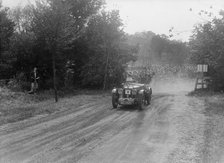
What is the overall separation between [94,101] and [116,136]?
11.3 m

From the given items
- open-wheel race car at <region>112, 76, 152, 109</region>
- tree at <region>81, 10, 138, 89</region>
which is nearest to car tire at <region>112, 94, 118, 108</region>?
open-wheel race car at <region>112, 76, 152, 109</region>

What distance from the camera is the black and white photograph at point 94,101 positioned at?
11469 millimetres

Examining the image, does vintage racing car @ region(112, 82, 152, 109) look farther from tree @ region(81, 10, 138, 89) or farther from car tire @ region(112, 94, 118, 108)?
tree @ region(81, 10, 138, 89)

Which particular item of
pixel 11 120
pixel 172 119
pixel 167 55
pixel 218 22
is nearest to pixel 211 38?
pixel 218 22

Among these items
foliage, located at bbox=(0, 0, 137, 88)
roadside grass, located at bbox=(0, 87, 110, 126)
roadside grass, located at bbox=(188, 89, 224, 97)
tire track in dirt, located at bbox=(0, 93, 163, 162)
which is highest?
foliage, located at bbox=(0, 0, 137, 88)

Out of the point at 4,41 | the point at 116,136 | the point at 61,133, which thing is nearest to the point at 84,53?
the point at 4,41

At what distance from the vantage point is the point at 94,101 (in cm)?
2456

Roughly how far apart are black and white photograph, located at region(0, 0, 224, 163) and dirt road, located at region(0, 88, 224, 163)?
31 millimetres

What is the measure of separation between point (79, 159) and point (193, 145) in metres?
4.05

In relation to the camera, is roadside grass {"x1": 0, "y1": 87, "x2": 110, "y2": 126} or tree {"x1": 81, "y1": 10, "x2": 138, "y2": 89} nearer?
roadside grass {"x1": 0, "y1": 87, "x2": 110, "y2": 126}

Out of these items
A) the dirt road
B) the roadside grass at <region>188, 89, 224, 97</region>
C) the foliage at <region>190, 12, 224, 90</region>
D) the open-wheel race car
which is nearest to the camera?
the dirt road

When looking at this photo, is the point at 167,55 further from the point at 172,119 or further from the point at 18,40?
the point at 172,119

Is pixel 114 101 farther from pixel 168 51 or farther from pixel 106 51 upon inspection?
pixel 168 51

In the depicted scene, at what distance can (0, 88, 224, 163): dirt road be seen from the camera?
10.8m
